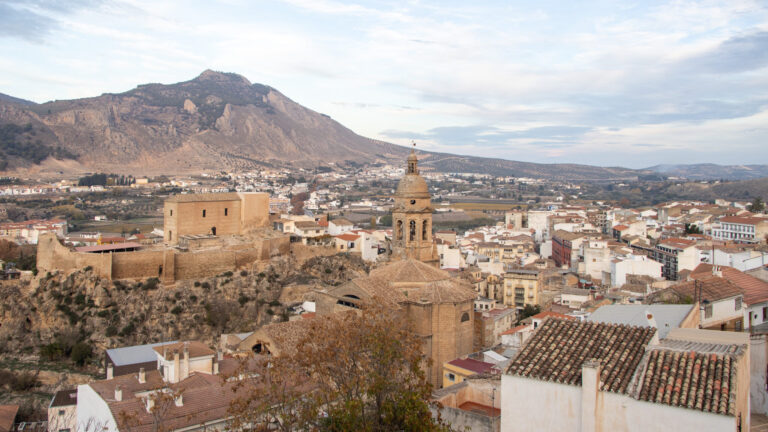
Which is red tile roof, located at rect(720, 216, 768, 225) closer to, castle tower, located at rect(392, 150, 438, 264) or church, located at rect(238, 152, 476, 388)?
castle tower, located at rect(392, 150, 438, 264)

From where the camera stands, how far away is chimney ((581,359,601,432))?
8.04m

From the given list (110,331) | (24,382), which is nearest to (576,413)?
(24,382)

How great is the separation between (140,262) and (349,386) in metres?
24.5

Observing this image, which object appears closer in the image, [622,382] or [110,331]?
[622,382]

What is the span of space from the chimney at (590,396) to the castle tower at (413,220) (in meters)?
Result: 17.3

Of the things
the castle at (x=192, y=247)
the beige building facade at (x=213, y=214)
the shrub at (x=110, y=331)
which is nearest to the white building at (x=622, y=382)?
the shrub at (x=110, y=331)

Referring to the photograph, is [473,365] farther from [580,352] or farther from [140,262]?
[140,262]

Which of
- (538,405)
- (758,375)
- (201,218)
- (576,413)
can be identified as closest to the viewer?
(576,413)

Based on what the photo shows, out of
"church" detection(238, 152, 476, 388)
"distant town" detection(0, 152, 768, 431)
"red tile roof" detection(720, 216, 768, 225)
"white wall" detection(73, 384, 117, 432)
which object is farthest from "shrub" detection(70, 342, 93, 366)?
"red tile roof" detection(720, 216, 768, 225)

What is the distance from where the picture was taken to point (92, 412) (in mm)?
14648

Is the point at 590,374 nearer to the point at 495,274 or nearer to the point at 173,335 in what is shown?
the point at 173,335

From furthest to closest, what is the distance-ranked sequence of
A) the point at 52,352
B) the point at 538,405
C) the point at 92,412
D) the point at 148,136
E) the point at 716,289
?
the point at 148,136, the point at 52,352, the point at 716,289, the point at 92,412, the point at 538,405

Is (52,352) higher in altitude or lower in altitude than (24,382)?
higher

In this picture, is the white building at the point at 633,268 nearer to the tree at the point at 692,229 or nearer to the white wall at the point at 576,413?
the tree at the point at 692,229
